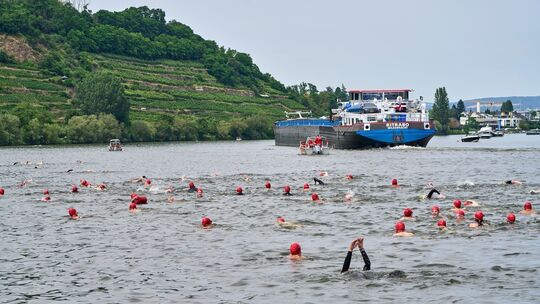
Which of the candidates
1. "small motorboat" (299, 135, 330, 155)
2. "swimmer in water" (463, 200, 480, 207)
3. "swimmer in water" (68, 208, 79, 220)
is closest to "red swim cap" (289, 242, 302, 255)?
"swimmer in water" (463, 200, 480, 207)

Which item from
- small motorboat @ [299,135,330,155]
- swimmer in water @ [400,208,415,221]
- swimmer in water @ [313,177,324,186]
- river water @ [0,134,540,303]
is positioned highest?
small motorboat @ [299,135,330,155]

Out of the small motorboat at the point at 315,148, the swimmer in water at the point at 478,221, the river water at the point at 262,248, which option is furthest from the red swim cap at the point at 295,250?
the small motorboat at the point at 315,148

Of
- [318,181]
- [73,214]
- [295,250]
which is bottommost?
[295,250]

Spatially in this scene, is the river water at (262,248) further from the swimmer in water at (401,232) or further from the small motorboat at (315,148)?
the small motorboat at (315,148)

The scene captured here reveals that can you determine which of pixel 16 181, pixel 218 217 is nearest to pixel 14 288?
pixel 218 217

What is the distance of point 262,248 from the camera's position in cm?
3216

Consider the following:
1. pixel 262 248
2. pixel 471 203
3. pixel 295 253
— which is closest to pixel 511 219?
pixel 471 203

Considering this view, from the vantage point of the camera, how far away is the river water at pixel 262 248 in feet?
80.7

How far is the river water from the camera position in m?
24.6

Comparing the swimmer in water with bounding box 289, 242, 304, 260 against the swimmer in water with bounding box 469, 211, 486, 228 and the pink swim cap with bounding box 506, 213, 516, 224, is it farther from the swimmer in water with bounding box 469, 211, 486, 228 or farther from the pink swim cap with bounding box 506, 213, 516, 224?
the pink swim cap with bounding box 506, 213, 516, 224

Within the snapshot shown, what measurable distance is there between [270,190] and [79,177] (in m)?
24.8

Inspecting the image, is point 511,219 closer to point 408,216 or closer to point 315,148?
point 408,216

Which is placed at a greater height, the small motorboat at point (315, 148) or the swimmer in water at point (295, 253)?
the small motorboat at point (315, 148)

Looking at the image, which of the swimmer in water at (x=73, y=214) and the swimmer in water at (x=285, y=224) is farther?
the swimmer in water at (x=73, y=214)
